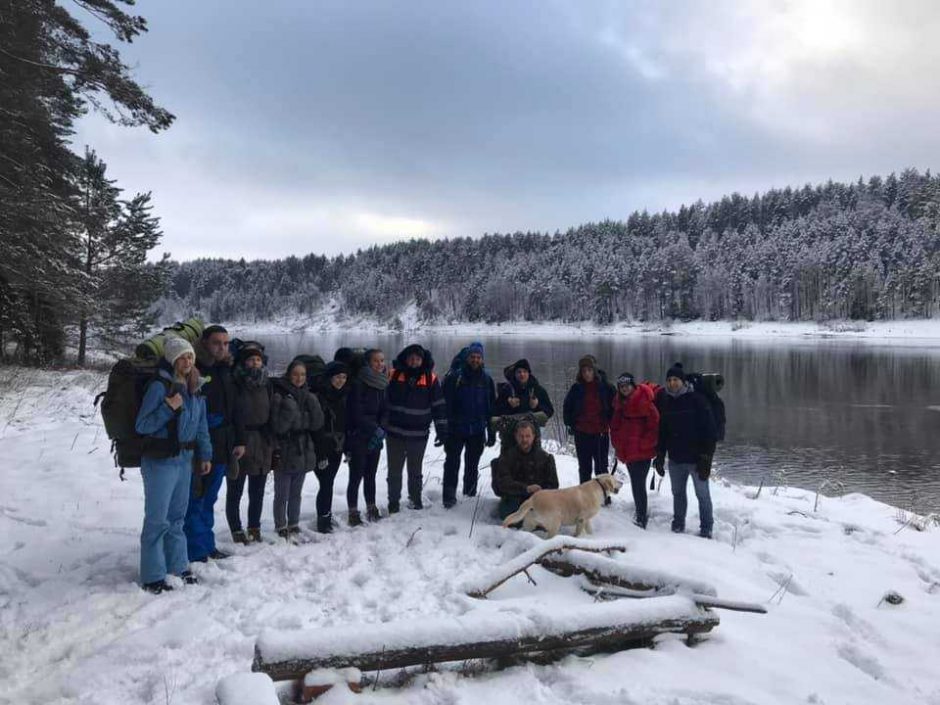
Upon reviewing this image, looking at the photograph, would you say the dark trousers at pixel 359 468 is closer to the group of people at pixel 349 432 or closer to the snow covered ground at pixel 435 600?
the group of people at pixel 349 432

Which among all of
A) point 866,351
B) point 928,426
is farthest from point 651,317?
point 928,426

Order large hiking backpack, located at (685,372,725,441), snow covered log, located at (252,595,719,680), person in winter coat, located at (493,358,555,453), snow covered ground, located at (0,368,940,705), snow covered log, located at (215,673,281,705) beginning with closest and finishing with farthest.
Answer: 1. snow covered log, located at (215,673,281,705)
2. snow covered log, located at (252,595,719,680)
3. snow covered ground, located at (0,368,940,705)
4. large hiking backpack, located at (685,372,725,441)
5. person in winter coat, located at (493,358,555,453)

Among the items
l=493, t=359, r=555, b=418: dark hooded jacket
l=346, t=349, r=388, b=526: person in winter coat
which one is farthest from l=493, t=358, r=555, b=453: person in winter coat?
l=346, t=349, r=388, b=526: person in winter coat

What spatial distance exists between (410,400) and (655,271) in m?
83.2

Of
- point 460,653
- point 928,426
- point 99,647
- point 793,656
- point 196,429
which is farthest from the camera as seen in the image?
point 928,426

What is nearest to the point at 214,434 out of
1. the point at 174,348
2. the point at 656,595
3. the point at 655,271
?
the point at 174,348

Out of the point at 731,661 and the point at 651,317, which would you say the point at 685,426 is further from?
the point at 651,317

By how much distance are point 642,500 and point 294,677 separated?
4.87 meters

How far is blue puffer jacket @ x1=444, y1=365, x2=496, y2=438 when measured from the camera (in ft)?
22.4

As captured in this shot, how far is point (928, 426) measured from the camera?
59.4ft

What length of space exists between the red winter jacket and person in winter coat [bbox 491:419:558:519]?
0.93m

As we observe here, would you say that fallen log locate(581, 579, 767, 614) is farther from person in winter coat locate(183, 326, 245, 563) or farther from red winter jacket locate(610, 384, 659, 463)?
person in winter coat locate(183, 326, 245, 563)

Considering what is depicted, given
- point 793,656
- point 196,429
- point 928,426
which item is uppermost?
point 196,429

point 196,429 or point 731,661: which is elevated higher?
point 196,429
